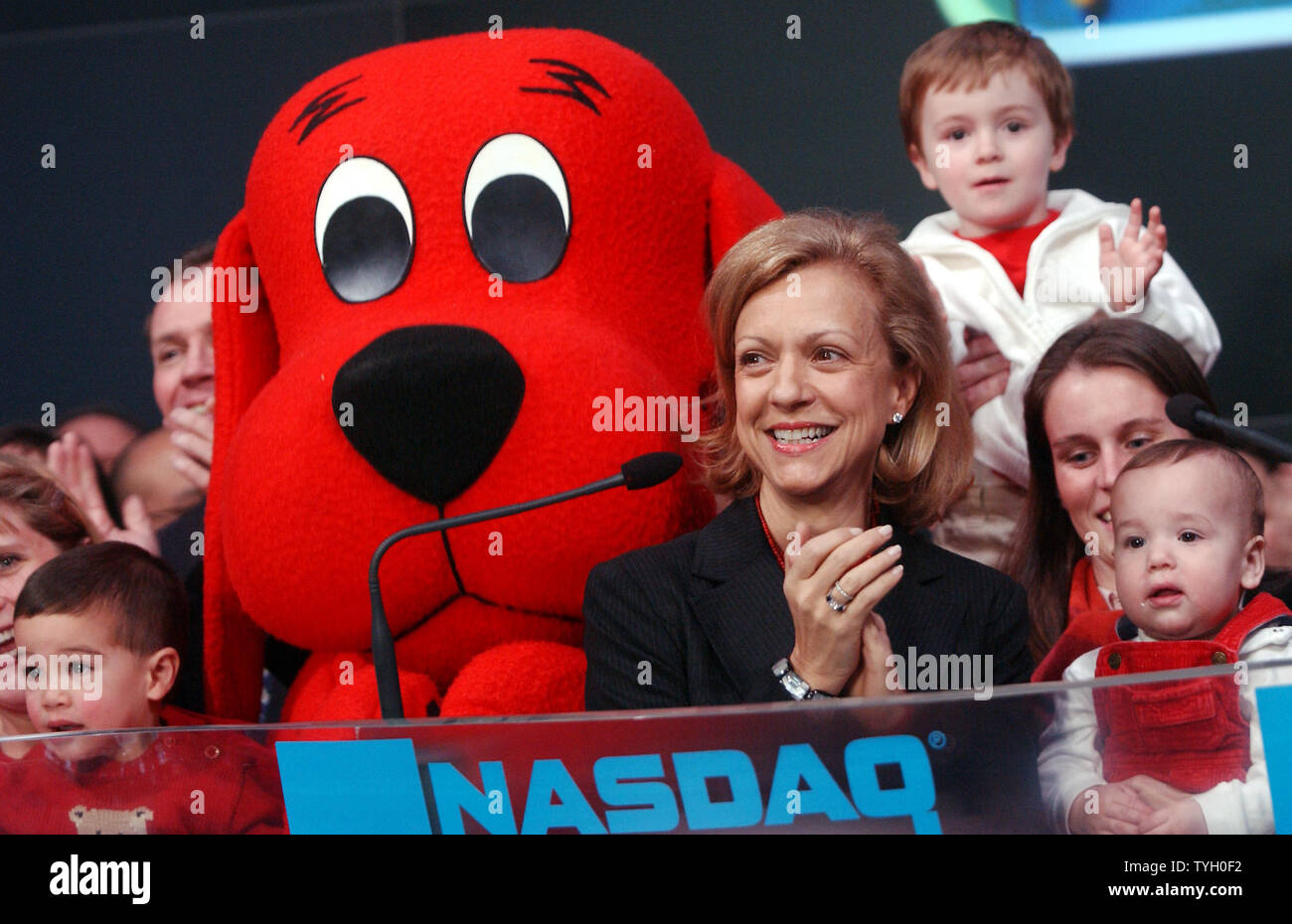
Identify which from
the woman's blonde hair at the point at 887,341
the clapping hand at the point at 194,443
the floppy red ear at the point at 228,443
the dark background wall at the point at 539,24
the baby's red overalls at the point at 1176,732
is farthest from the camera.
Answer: the clapping hand at the point at 194,443

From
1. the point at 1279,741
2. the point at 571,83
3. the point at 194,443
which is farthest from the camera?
the point at 194,443

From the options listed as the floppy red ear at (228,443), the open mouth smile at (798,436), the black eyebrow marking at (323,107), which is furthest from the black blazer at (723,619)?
the black eyebrow marking at (323,107)

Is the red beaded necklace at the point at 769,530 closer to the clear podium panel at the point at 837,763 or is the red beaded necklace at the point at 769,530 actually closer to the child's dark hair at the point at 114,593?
the clear podium panel at the point at 837,763

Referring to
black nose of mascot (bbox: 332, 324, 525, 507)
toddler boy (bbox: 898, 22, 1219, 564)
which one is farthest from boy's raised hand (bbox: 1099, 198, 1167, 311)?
black nose of mascot (bbox: 332, 324, 525, 507)

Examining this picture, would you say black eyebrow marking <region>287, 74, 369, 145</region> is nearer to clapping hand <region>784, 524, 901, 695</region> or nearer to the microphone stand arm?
the microphone stand arm

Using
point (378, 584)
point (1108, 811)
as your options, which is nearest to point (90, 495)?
point (378, 584)

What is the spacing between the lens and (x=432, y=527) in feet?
4.98

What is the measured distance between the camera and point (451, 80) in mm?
1790

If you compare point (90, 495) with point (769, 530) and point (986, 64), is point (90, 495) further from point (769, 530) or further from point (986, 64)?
point (986, 64)

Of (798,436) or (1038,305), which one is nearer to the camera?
(798,436)

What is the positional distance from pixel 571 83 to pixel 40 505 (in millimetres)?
1015

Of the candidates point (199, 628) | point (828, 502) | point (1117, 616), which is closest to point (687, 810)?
point (828, 502)

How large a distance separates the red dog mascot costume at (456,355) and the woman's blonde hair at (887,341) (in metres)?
0.09

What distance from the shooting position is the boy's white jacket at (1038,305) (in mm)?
1912
